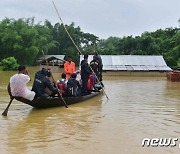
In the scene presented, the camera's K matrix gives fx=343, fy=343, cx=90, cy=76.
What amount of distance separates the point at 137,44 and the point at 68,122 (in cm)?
3131

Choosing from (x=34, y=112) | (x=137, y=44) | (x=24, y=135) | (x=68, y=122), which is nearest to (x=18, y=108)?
(x=34, y=112)

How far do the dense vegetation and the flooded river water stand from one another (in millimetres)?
26142

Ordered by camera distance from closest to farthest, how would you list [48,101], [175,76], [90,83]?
[48,101] → [90,83] → [175,76]

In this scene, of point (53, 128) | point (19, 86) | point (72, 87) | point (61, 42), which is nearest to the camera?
point (53, 128)

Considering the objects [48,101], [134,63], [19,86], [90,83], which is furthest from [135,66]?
[19,86]

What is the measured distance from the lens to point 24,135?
21.7 feet

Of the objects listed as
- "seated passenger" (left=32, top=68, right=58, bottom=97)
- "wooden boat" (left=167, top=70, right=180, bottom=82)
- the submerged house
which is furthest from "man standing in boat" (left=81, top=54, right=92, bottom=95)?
the submerged house

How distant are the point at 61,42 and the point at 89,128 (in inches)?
2000

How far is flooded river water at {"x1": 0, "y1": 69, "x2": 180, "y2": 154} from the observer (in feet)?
19.0

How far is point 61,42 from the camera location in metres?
57.4

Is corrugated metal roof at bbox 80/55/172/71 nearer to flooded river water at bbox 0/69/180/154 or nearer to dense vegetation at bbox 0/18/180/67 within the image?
dense vegetation at bbox 0/18/180/67

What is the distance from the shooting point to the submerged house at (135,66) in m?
30.7

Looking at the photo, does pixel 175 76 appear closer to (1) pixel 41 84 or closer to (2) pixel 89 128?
(1) pixel 41 84

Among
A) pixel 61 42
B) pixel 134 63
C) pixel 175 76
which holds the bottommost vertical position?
pixel 175 76
